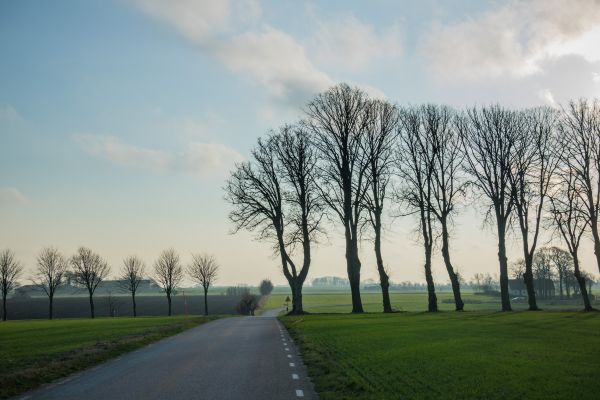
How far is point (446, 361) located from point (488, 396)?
476cm

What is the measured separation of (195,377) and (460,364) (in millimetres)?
7560

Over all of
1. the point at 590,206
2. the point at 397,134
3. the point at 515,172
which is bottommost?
the point at 590,206

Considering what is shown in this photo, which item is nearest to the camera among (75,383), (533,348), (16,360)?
(75,383)

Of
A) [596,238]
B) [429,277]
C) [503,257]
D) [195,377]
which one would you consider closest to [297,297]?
[429,277]

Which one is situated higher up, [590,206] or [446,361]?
[590,206]

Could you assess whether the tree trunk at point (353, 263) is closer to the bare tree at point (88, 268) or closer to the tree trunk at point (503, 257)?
the tree trunk at point (503, 257)

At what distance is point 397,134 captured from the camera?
4694cm

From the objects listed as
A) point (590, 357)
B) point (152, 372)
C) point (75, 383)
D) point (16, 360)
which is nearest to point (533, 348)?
point (590, 357)

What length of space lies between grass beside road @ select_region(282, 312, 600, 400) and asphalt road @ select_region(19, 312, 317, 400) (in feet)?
2.97

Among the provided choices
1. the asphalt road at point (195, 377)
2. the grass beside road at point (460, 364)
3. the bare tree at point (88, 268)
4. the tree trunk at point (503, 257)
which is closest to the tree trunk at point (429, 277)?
the tree trunk at point (503, 257)

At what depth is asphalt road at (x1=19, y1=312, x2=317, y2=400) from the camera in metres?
12.1

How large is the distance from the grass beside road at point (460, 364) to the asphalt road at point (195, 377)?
2.97 feet

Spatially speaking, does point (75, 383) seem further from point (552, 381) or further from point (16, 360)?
point (552, 381)

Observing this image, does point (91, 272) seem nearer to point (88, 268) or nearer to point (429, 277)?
point (88, 268)
